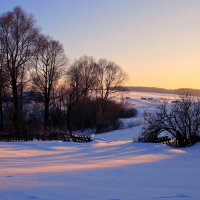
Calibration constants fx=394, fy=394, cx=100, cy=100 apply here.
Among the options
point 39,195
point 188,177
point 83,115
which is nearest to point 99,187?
point 39,195

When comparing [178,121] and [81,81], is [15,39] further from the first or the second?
[81,81]

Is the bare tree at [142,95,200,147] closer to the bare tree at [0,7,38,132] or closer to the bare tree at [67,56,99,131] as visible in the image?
the bare tree at [0,7,38,132]

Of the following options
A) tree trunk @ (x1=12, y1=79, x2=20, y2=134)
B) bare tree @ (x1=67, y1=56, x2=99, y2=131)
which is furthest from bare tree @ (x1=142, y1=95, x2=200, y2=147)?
bare tree @ (x1=67, y1=56, x2=99, y2=131)

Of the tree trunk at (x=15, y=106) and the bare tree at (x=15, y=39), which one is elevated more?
the bare tree at (x=15, y=39)

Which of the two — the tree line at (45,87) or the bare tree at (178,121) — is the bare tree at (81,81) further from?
the bare tree at (178,121)

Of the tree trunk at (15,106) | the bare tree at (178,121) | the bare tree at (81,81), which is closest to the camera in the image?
the bare tree at (178,121)

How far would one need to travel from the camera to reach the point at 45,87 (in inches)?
1945

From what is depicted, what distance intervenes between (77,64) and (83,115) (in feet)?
36.3

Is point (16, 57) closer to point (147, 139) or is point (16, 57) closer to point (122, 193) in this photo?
point (147, 139)

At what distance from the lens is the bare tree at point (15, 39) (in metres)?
35.5

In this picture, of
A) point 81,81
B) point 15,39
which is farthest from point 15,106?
point 81,81

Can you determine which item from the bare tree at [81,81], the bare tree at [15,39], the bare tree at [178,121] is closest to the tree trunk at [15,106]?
the bare tree at [15,39]

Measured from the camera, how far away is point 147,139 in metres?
34.0

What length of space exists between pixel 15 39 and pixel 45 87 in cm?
1403
